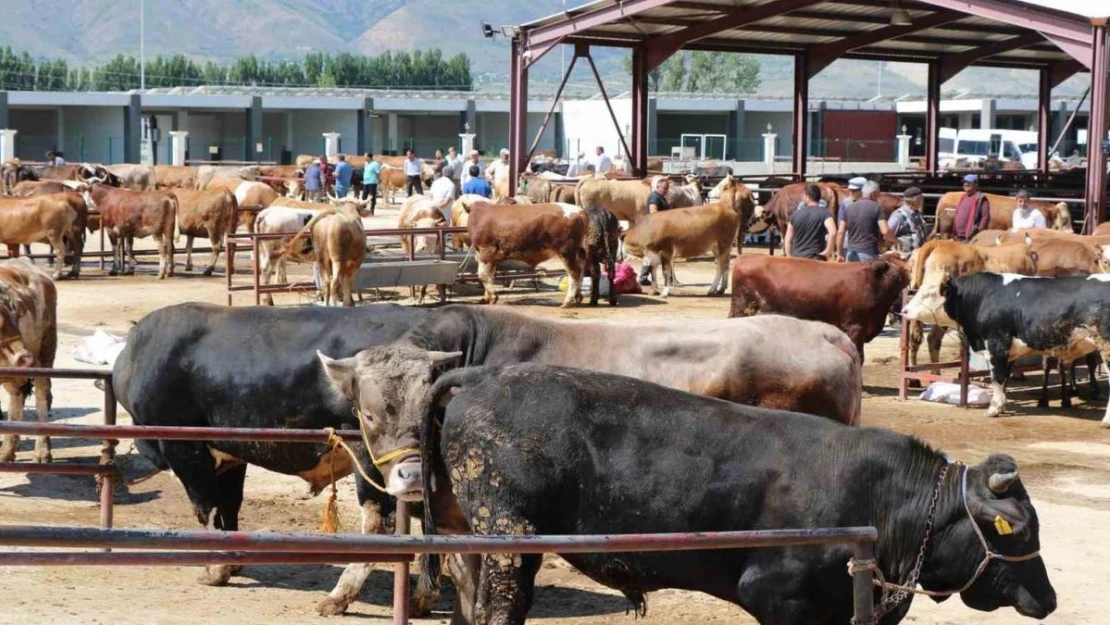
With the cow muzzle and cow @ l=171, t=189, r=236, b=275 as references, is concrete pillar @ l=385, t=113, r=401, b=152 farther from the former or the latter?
the cow muzzle

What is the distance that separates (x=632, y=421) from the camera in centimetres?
600

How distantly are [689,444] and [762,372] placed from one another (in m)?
2.90

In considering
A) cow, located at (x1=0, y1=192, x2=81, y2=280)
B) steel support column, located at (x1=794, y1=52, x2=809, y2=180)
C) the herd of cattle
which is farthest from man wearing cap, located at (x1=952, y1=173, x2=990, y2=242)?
cow, located at (x1=0, y1=192, x2=81, y2=280)

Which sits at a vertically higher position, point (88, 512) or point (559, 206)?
point (559, 206)

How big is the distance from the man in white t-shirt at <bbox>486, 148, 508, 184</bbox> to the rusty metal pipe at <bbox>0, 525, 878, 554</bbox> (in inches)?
1214

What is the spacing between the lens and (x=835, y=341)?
29.7 feet

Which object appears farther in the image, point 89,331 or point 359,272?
point 359,272

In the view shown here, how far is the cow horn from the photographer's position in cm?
557

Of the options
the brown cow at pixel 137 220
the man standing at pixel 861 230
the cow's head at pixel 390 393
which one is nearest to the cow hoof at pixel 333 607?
the cow's head at pixel 390 393

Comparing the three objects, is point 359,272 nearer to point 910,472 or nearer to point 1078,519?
point 1078,519

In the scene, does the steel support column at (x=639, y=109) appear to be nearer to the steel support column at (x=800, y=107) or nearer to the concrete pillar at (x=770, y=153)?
the steel support column at (x=800, y=107)

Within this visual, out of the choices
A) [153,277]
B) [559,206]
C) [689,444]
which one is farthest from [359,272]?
[689,444]

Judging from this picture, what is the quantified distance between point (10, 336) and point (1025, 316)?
901 cm

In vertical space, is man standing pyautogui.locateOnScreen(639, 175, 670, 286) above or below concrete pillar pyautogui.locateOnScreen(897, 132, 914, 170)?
below
